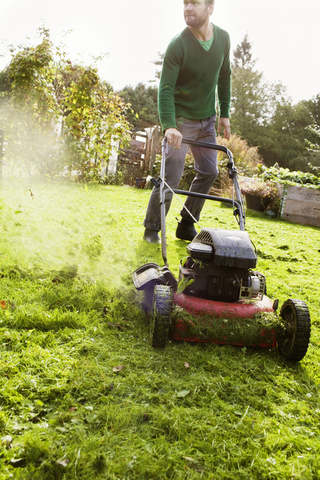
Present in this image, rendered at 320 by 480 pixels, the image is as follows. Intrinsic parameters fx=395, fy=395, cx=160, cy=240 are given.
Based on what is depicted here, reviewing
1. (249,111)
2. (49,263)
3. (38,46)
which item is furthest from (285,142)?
(49,263)

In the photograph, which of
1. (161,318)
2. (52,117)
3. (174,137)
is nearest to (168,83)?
(174,137)

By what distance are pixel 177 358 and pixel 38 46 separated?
715 centimetres

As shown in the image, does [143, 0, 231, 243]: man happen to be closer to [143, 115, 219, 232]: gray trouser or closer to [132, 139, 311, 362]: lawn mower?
[143, 115, 219, 232]: gray trouser

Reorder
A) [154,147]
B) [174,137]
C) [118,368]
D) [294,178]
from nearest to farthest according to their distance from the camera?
[118,368] < [174,137] < [294,178] < [154,147]

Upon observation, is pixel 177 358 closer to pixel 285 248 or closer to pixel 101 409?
pixel 101 409

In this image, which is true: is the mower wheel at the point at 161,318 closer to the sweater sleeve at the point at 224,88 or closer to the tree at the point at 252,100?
the sweater sleeve at the point at 224,88

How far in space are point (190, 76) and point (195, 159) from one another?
2.35 ft

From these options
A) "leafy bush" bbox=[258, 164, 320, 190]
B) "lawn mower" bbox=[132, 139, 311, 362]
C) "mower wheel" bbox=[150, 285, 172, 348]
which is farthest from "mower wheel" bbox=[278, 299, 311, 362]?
"leafy bush" bbox=[258, 164, 320, 190]

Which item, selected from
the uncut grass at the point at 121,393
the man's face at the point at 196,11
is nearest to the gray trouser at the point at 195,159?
the man's face at the point at 196,11

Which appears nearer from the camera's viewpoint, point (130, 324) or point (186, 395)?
point (186, 395)

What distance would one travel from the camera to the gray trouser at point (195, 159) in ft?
11.2

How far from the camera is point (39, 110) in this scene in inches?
284

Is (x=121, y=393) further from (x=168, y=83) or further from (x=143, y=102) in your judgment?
(x=143, y=102)

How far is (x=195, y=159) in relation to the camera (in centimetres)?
361
